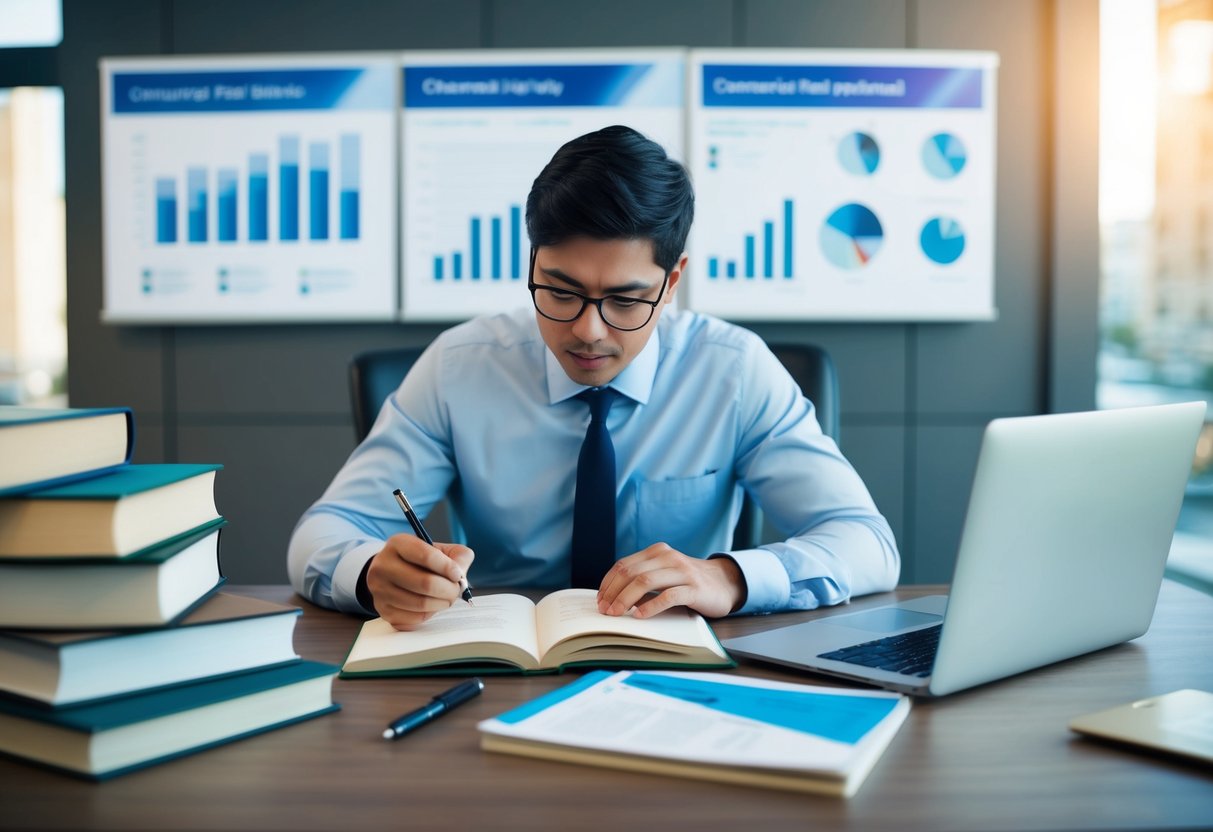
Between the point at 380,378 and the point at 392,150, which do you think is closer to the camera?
the point at 380,378

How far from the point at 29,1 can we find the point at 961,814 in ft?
12.2

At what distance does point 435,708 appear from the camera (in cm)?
89

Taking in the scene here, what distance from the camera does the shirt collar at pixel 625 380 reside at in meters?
1.78

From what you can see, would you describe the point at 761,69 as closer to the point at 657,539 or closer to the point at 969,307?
the point at 969,307

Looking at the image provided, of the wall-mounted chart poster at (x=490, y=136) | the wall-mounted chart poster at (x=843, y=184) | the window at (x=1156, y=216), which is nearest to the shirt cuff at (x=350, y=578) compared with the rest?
the wall-mounted chart poster at (x=490, y=136)

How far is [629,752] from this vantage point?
2.53 feet

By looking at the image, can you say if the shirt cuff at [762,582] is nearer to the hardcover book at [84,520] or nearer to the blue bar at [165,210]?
the hardcover book at [84,520]

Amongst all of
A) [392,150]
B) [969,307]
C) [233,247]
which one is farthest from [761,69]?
[233,247]

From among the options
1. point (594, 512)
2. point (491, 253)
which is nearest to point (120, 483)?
point (594, 512)

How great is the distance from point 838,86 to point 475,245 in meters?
1.26

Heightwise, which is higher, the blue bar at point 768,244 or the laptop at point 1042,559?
the blue bar at point 768,244

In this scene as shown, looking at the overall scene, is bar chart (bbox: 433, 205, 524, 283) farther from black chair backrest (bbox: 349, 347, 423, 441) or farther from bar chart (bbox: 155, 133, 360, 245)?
black chair backrest (bbox: 349, 347, 423, 441)

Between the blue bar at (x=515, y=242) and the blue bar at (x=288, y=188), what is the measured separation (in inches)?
27.1

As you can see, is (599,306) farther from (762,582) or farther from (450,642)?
(450,642)
